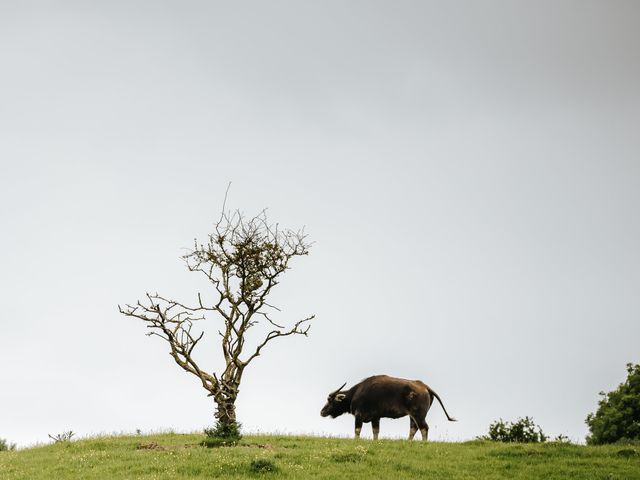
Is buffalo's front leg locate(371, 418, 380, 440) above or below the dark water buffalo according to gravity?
below

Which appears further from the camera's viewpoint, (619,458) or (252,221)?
(252,221)

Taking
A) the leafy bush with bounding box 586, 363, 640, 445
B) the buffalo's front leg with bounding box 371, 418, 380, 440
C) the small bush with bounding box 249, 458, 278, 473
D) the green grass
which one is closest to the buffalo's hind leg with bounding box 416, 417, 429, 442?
the buffalo's front leg with bounding box 371, 418, 380, 440

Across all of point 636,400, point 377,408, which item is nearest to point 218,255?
point 377,408

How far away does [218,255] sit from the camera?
36.6 metres

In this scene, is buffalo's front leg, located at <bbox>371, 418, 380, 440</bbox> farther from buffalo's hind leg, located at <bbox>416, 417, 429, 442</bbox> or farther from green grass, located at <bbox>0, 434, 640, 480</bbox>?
green grass, located at <bbox>0, 434, 640, 480</bbox>

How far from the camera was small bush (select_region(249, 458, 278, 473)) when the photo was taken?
2481 centimetres

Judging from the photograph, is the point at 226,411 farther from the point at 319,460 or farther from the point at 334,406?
the point at 334,406

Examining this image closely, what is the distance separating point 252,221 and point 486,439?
14.8m

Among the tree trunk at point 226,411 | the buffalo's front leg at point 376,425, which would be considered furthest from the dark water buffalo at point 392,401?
the tree trunk at point 226,411

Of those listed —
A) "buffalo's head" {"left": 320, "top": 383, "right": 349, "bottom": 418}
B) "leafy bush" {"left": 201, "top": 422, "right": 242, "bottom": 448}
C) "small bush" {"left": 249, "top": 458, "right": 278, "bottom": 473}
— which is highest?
"buffalo's head" {"left": 320, "top": 383, "right": 349, "bottom": 418}

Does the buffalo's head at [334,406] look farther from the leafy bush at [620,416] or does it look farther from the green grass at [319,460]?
the leafy bush at [620,416]

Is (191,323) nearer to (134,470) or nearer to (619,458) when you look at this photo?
(134,470)

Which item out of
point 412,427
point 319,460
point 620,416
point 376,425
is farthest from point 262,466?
point 620,416

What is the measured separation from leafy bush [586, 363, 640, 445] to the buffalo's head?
64.4 feet
